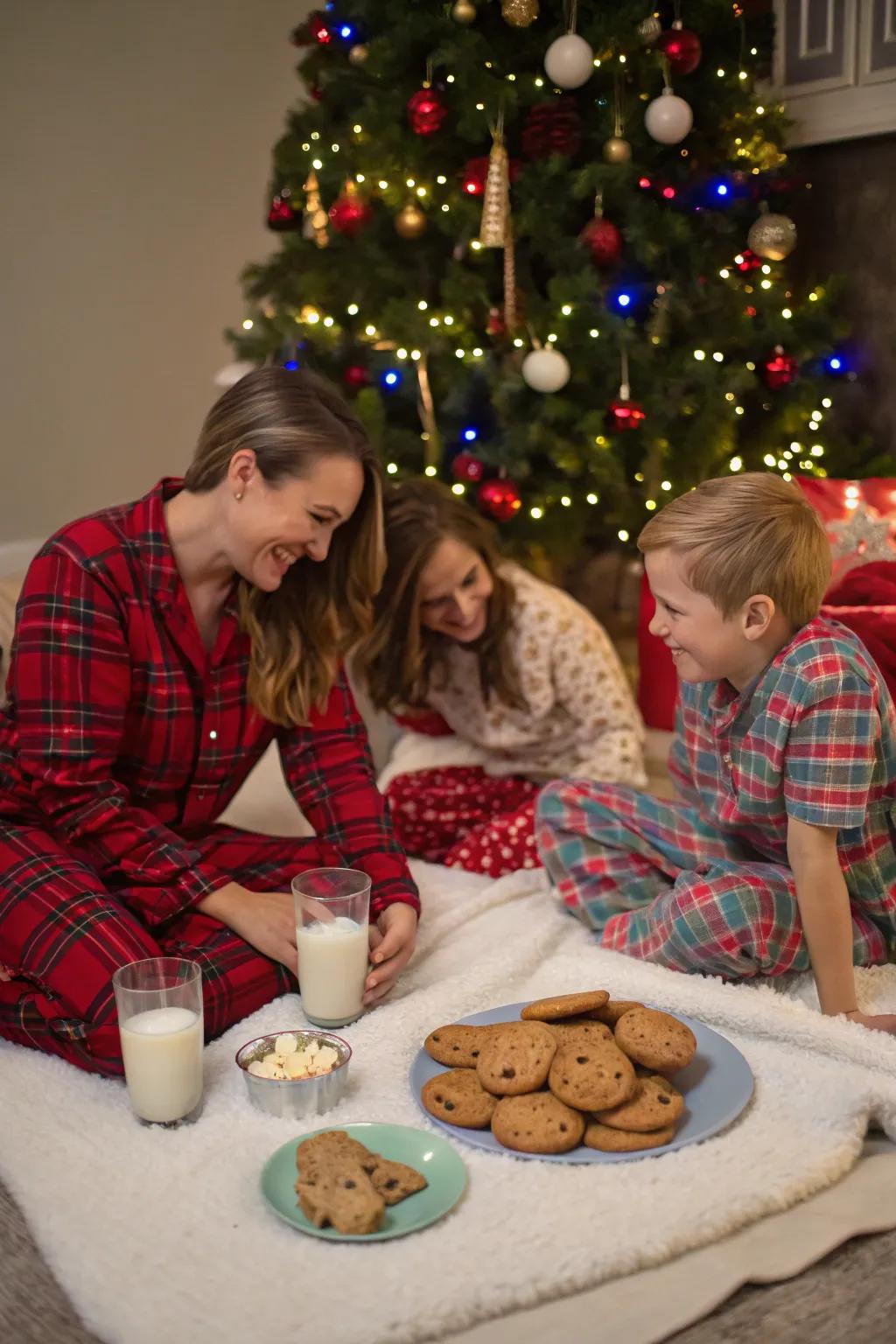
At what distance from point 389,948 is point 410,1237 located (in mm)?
562

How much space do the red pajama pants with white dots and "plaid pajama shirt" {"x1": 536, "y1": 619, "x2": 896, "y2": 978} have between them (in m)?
0.24

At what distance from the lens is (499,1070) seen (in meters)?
→ 1.63

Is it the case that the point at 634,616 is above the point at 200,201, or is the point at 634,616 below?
below

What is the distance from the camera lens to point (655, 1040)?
1643 millimetres

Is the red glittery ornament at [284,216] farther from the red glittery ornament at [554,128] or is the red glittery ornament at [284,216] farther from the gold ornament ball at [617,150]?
the gold ornament ball at [617,150]

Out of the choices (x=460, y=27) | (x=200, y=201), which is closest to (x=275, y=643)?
(x=460, y=27)

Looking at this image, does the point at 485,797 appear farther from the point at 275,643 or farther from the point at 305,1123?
the point at 305,1123

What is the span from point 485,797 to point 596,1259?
1.39 meters

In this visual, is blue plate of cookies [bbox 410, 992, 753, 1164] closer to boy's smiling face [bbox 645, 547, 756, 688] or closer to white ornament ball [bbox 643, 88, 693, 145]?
boy's smiling face [bbox 645, 547, 756, 688]

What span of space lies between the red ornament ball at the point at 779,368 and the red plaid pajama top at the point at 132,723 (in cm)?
147

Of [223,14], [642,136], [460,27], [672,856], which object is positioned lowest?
[672,856]

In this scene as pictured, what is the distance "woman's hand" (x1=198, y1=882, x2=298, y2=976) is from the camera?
195cm

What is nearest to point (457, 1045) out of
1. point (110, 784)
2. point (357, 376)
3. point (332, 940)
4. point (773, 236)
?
point (332, 940)

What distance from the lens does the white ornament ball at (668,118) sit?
271 cm
